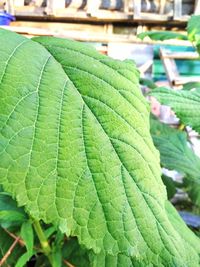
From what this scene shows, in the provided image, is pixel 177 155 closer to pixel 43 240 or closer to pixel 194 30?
pixel 194 30

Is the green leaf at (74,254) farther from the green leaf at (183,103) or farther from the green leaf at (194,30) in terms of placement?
the green leaf at (194,30)

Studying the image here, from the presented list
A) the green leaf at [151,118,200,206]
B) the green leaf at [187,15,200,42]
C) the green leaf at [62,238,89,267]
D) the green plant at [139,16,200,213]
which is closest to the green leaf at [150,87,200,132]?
the green plant at [139,16,200,213]

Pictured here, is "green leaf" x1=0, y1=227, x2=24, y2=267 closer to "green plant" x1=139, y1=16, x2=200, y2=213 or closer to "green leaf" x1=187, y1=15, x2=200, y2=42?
"green plant" x1=139, y1=16, x2=200, y2=213

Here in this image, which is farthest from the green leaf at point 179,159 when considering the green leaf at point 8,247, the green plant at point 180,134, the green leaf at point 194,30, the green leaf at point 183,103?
the green leaf at point 8,247

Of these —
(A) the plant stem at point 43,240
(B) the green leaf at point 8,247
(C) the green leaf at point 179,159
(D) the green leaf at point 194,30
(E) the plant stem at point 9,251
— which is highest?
(D) the green leaf at point 194,30

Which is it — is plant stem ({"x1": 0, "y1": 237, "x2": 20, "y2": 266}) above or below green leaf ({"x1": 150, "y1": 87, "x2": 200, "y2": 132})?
below

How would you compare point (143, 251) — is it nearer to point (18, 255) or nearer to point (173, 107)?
point (18, 255)

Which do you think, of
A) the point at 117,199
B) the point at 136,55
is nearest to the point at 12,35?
the point at 117,199
